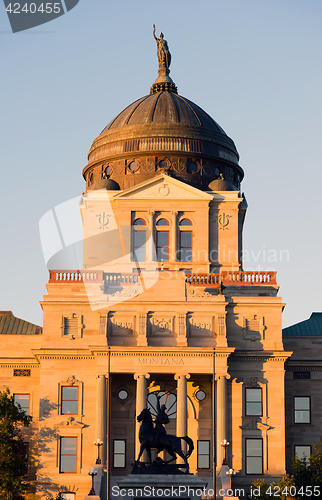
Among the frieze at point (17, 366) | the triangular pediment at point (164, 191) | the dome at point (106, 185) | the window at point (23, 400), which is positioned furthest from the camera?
the dome at point (106, 185)

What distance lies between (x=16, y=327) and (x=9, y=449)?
43.2 feet

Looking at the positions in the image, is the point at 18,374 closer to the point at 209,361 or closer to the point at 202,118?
the point at 209,361

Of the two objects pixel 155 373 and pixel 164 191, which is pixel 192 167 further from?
pixel 155 373

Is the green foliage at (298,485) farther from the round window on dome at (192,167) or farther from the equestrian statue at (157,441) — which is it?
the round window on dome at (192,167)

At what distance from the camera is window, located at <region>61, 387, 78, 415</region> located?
6353 cm

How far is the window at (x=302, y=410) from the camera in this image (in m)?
67.1

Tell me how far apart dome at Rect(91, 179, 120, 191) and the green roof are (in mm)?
17033

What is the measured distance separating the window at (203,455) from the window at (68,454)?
791 cm

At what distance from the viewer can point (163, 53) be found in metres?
88.0

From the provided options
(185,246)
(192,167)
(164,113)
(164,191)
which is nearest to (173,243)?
(185,246)

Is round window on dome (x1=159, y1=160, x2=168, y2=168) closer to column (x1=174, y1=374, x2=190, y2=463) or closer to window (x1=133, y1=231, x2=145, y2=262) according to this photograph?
window (x1=133, y1=231, x2=145, y2=262)

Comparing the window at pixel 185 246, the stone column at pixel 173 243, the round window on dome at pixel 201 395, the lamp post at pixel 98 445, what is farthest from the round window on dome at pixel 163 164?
the lamp post at pixel 98 445

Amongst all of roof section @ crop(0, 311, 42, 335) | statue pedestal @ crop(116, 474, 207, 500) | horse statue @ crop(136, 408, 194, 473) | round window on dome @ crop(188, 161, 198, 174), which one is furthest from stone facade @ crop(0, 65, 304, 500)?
round window on dome @ crop(188, 161, 198, 174)

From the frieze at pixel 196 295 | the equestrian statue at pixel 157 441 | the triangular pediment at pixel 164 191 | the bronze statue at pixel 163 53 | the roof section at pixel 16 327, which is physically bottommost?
the equestrian statue at pixel 157 441
